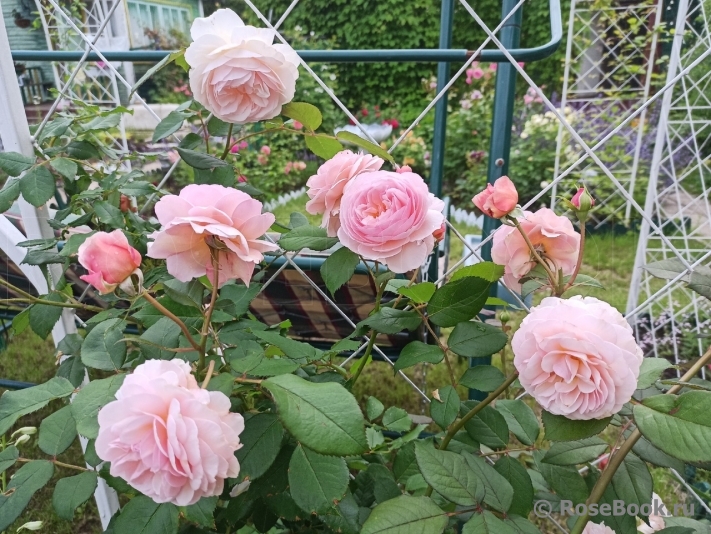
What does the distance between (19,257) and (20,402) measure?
1.74ft

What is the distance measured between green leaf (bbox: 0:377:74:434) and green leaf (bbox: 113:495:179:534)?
152mm

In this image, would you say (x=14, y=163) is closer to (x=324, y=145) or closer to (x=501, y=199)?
(x=324, y=145)

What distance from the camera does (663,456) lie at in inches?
22.0

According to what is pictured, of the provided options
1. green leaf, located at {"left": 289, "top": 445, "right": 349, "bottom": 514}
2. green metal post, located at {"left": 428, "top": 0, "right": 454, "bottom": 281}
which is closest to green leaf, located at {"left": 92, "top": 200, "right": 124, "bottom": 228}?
green leaf, located at {"left": 289, "top": 445, "right": 349, "bottom": 514}

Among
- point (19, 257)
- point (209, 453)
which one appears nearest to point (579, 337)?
point (209, 453)

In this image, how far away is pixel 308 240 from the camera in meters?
0.62

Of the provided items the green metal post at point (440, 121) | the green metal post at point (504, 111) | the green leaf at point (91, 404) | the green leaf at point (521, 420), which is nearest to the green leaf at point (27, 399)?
the green leaf at point (91, 404)

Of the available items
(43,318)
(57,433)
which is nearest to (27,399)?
(57,433)

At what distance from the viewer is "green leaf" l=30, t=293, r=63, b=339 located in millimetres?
728

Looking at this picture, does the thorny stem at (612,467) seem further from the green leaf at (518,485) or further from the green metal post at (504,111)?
the green metal post at (504,111)

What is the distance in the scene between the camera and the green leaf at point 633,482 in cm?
55

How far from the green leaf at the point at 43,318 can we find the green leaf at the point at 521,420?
2.11ft

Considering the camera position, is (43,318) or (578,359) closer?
(578,359)

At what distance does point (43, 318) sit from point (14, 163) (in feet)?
0.78
